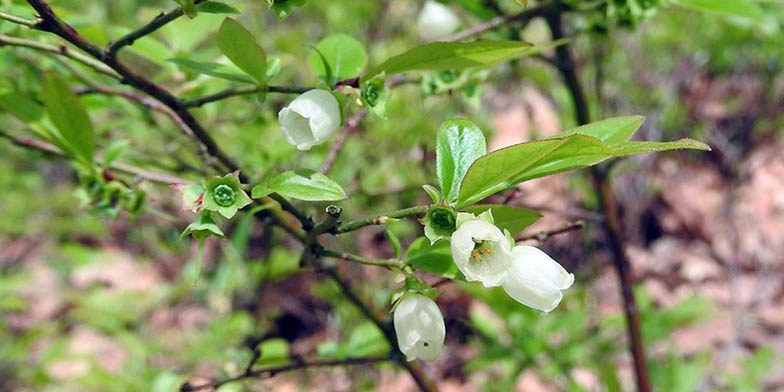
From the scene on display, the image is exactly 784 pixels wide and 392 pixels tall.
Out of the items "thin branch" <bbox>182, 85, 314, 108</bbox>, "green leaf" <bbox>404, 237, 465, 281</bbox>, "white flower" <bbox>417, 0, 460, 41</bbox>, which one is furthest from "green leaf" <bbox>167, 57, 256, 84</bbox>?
"white flower" <bbox>417, 0, 460, 41</bbox>

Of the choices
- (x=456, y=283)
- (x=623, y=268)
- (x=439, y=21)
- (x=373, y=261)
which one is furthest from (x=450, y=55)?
(x=456, y=283)

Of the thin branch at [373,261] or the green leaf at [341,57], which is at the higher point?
the green leaf at [341,57]

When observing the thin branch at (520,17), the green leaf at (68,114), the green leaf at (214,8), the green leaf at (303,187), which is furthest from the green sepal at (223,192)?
the thin branch at (520,17)

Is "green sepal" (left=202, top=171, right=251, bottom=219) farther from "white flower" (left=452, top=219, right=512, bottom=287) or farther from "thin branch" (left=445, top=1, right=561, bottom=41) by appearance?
"thin branch" (left=445, top=1, right=561, bottom=41)

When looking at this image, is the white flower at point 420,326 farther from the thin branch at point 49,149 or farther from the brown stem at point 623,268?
the brown stem at point 623,268

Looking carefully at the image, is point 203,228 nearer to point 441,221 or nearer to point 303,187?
point 303,187
